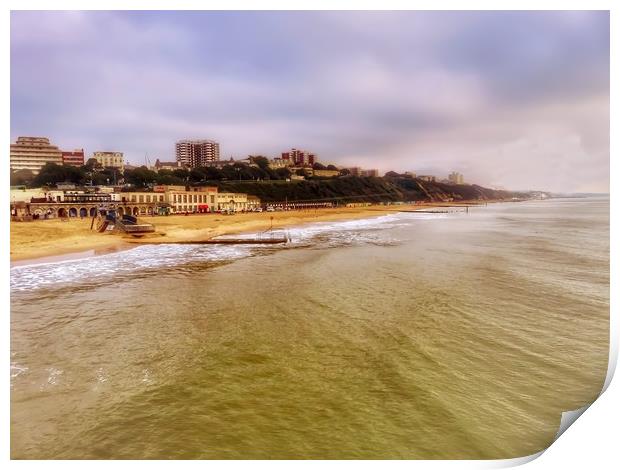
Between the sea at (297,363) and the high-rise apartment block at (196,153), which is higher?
the high-rise apartment block at (196,153)

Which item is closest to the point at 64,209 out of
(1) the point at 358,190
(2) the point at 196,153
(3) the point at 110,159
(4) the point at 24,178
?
(3) the point at 110,159

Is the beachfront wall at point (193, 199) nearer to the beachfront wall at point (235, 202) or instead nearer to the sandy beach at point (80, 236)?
the beachfront wall at point (235, 202)

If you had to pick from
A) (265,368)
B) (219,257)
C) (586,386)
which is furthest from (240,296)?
(586,386)

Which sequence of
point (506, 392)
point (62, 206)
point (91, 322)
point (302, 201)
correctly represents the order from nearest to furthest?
point (506, 392), point (91, 322), point (62, 206), point (302, 201)

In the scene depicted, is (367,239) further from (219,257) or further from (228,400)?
(228,400)

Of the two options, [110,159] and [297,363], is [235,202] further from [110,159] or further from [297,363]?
[297,363]

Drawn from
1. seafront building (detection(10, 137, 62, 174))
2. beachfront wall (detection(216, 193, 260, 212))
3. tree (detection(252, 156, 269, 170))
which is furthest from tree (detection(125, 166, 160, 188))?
seafront building (detection(10, 137, 62, 174))

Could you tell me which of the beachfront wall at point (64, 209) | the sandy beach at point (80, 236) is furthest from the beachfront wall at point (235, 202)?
the sandy beach at point (80, 236)
